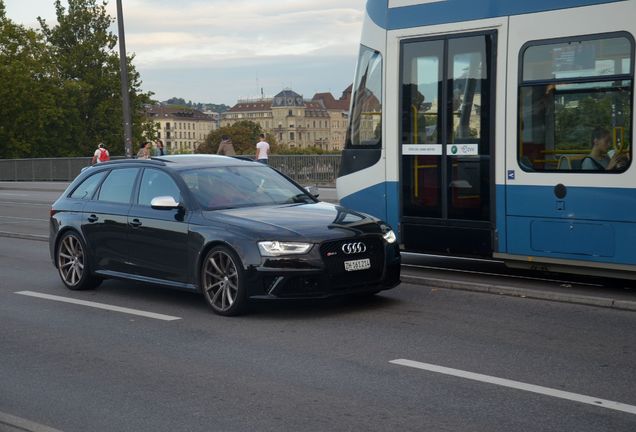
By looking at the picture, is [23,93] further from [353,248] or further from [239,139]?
[353,248]

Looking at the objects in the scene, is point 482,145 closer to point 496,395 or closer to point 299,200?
point 299,200

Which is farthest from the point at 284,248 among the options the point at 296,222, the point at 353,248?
the point at 353,248

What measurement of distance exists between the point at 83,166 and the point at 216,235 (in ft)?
142

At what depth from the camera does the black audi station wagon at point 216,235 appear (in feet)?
30.8

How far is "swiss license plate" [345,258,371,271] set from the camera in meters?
9.57

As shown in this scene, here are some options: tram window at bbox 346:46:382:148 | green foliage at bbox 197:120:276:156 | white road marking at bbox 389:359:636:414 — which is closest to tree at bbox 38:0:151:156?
green foliage at bbox 197:120:276:156

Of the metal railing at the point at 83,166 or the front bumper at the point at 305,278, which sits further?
the metal railing at the point at 83,166

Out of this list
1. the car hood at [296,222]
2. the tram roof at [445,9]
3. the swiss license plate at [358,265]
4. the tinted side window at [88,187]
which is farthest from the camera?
the tinted side window at [88,187]

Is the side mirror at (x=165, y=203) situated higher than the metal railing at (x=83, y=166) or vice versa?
the side mirror at (x=165, y=203)

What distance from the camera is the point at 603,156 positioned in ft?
34.7

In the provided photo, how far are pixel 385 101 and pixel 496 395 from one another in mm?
6858

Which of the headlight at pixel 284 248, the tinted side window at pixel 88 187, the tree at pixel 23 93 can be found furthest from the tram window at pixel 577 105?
the tree at pixel 23 93

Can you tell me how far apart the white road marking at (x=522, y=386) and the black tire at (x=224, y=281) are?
92.9 inches

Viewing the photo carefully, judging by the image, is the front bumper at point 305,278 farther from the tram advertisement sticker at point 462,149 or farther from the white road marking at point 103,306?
the tram advertisement sticker at point 462,149
